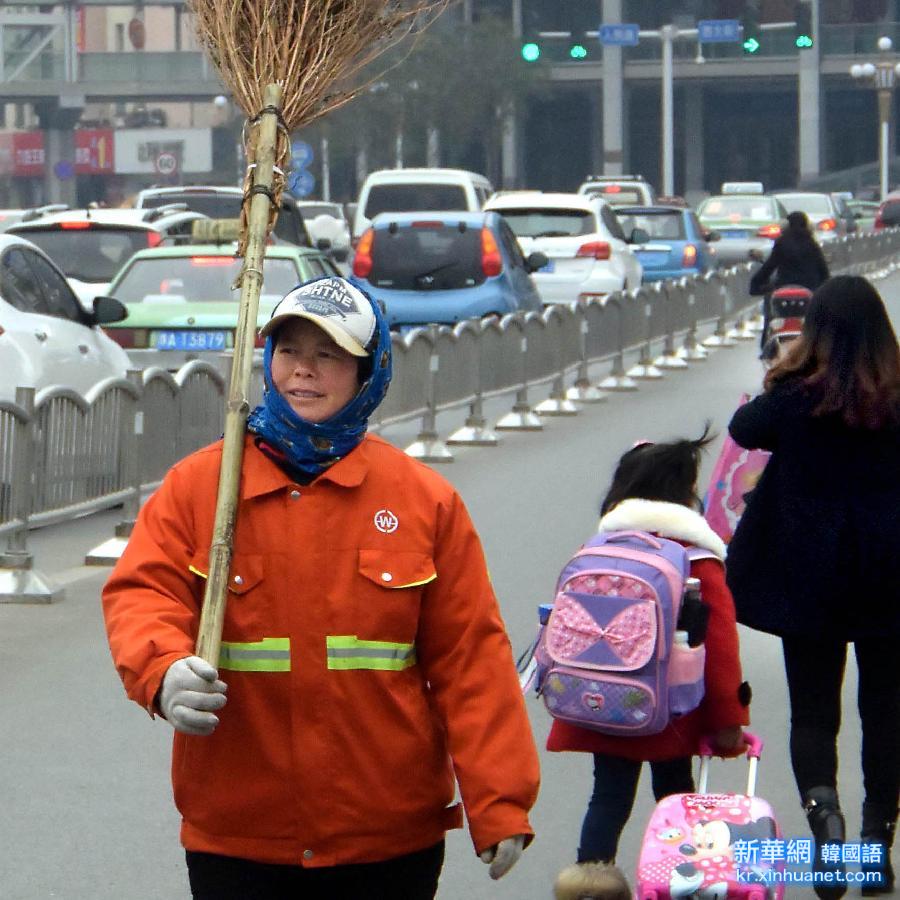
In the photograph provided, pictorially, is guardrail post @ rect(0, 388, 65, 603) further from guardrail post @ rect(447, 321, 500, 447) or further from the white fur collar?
guardrail post @ rect(447, 321, 500, 447)

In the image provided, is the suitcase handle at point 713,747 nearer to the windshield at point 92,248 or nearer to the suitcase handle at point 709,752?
the suitcase handle at point 709,752

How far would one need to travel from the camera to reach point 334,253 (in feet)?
75.4

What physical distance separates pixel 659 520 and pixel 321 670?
179 cm

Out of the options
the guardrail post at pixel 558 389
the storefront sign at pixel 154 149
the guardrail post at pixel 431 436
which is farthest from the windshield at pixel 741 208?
the storefront sign at pixel 154 149

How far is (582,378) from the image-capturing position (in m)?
19.3

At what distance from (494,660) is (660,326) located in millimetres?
19292

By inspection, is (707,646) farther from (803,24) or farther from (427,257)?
(803,24)

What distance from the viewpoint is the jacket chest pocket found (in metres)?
3.34

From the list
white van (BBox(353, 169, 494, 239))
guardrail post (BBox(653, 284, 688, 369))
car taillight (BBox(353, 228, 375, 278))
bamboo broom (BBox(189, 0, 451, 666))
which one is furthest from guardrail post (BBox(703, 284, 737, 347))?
bamboo broom (BBox(189, 0, 451, 666))

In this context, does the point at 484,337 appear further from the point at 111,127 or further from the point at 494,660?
the point at 111,127


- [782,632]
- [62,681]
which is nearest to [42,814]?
[62,681]

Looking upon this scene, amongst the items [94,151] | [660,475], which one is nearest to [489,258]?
[660,475]

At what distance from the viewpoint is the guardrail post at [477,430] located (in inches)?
636

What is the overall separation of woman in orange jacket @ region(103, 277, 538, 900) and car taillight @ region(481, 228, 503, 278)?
16379 mm
